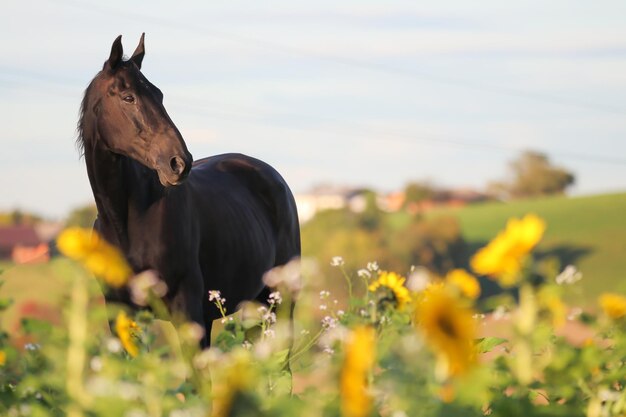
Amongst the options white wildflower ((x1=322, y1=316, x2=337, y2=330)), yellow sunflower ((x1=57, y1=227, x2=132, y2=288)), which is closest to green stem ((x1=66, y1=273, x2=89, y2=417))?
yellow sunflower ((x1=57, y1=227, x2=132, y2=288))

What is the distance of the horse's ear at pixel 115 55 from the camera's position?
6.95 meters

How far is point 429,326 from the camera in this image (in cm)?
250

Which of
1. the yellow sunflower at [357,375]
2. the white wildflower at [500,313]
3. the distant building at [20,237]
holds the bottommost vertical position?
the distant building at [20,237]

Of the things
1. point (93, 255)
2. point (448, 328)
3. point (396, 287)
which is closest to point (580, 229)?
point (396, 287)

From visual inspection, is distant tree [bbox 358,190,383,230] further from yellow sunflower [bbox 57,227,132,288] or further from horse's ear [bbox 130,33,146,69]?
yellow sunflower [bbox 57,227,132,288]

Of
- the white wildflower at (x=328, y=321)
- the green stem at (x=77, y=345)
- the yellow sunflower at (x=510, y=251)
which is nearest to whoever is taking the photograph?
the yellow sunflower at (x=510, y=251)

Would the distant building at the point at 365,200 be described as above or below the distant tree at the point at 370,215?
below

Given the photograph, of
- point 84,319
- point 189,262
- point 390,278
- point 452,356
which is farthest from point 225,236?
point 452,356

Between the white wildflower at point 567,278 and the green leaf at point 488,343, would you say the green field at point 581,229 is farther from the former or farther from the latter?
the white wildflower at point 567,278

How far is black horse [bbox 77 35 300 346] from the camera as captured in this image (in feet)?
22.8

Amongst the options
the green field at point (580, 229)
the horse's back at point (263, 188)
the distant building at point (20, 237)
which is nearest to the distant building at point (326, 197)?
the green field at point (580, 229)

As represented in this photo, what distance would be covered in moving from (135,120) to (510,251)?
4395 mm

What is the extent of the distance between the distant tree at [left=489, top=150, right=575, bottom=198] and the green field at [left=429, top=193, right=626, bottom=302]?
24.1 metres

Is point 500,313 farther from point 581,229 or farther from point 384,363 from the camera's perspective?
point 581,229
